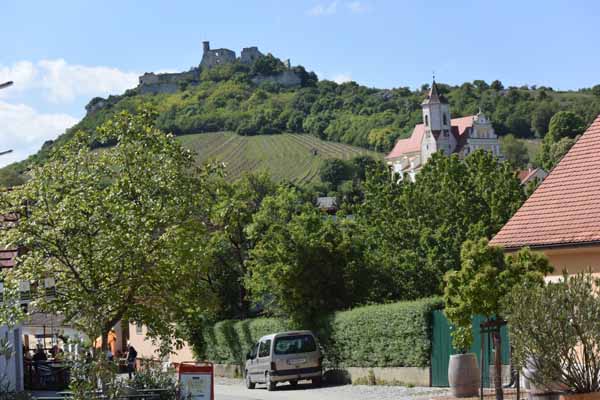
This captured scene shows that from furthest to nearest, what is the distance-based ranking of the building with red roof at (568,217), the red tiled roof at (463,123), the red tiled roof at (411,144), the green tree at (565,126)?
the red tiled roof at (411,144) → the red tiled roof at (463,123) → the green tree at (565,126) → the building with red roof at (568,217)

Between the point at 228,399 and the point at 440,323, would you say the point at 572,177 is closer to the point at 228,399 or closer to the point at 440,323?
the point at 440,323

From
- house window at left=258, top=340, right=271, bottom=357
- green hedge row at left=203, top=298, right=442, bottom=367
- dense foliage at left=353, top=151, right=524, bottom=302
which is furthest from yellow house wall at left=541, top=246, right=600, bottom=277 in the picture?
dense foliage at left=353, top=151, right=524, bottom=302

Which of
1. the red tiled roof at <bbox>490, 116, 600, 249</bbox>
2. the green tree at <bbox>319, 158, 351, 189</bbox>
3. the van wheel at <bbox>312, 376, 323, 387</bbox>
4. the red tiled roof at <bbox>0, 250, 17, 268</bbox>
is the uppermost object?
the green tree at <bbox>319, 158, 351, 189</bbox>

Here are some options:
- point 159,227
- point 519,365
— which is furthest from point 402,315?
point 519,365

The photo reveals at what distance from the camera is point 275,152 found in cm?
17125

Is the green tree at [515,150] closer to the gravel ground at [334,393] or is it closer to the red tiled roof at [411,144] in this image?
the red tiled roof at [411,144]

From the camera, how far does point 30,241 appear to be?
25219 millimetres

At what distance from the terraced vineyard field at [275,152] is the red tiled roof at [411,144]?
122 inches

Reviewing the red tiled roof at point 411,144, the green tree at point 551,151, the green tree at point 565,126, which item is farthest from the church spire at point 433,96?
the green tree at point 551,151

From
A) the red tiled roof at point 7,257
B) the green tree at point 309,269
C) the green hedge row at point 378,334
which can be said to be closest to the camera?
the green hedge row at point 378,334

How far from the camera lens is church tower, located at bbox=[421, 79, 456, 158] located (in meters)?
191

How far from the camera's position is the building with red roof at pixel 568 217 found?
71.6 feet

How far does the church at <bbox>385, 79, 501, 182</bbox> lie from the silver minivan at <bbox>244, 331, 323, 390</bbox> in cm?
15679

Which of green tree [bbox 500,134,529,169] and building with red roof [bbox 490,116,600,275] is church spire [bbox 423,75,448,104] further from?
building with red roof [bbox 490,116,600,275]
